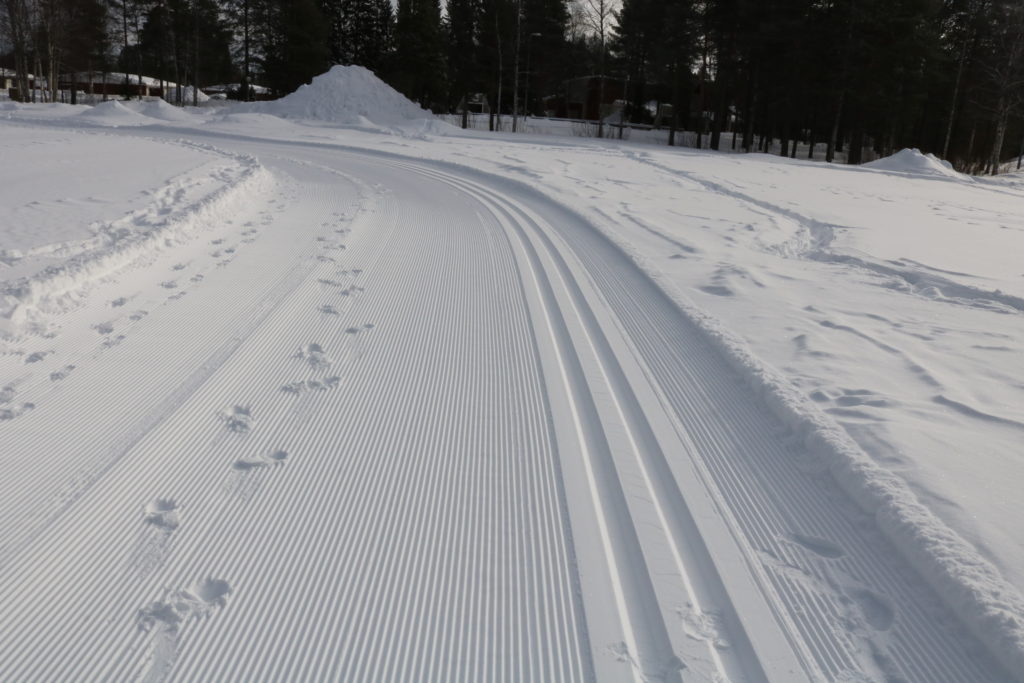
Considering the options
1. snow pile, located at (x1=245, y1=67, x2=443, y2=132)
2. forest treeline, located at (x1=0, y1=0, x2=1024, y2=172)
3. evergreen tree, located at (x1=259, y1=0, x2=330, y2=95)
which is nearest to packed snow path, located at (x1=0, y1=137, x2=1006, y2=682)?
snow pile, located at (x1=245, y1=67, x2=443, y2=132)

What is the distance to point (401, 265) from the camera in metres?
6.68

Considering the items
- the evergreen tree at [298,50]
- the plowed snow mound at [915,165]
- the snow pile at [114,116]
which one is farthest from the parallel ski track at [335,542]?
the evergreen tree at [298,50]

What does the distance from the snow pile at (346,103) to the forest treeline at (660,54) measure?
6.04 meters

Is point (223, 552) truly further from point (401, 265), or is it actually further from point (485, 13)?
point (485, 13)

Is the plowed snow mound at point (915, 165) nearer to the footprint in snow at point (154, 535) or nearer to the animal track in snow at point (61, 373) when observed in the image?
the animal track in snow at point (61, 373)

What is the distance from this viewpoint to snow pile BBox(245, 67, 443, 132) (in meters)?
32.2

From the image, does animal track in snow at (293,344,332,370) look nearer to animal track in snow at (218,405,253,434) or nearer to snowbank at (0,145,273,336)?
animal track in snow at (218,405,253,434)

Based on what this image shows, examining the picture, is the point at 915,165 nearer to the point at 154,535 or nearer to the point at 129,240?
the point at 129,240

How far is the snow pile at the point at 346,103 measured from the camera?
32.2 meters

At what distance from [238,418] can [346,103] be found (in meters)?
32.5

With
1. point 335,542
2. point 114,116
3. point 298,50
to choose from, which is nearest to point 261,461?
point 335,542

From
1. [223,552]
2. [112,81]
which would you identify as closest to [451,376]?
[223,552]

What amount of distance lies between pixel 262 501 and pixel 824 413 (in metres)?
2.94

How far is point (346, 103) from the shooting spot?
33188mm
